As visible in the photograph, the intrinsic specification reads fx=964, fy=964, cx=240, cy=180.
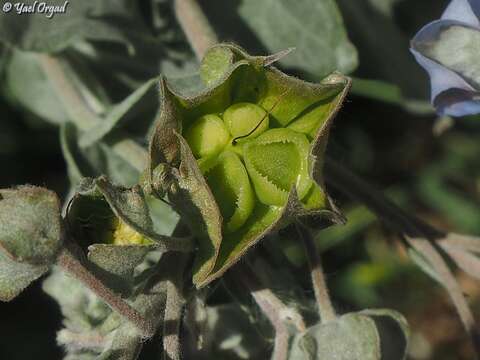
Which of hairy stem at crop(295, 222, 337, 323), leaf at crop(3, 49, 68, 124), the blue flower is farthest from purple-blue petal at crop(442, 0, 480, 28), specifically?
leaf at crop(3, 49, 68, 124)

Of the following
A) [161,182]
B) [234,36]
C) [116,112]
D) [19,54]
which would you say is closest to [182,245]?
[161,182]

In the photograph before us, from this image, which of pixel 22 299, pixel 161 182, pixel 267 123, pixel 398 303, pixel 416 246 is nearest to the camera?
pixel 161 182

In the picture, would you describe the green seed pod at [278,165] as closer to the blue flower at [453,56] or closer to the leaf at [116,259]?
the leaf at [116,259]

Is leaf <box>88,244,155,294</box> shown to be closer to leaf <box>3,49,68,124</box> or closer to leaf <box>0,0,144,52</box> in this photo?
leaf <box>0,0,144,52</box>

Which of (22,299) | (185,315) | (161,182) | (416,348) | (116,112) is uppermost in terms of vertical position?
(161,182)

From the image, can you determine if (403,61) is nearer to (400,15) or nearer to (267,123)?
(400,15)

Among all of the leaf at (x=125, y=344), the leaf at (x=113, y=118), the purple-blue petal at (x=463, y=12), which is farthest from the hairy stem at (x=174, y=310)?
the purple-blue petal at (x=463, y=12)
